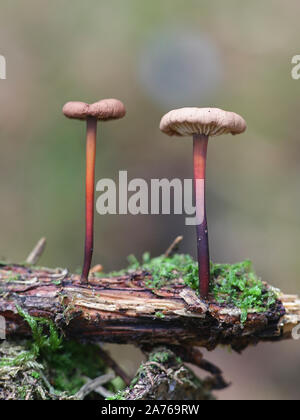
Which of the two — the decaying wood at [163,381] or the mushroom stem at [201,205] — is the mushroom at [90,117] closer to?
the mushroom stem at [201,205]

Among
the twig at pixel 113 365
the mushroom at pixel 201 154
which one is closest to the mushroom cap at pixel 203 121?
the mushroom at pixel 201 154

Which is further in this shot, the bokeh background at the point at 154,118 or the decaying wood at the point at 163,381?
the bokeh background at the point at 154,118

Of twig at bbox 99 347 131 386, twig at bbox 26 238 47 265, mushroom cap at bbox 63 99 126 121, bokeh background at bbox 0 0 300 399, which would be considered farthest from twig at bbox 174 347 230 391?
bokeh background at bbox 0 0 300 399

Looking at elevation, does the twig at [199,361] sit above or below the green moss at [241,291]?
below

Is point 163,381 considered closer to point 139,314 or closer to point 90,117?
point 139,314
